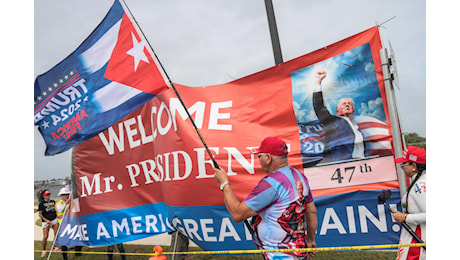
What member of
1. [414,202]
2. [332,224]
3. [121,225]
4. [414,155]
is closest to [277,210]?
[414,202]

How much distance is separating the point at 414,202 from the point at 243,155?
198 centimetres

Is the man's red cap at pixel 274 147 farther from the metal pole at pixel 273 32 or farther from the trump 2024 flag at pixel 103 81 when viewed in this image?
the metal pole at pixel 273 32

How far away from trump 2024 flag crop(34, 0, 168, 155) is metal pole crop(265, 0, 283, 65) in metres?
1.72

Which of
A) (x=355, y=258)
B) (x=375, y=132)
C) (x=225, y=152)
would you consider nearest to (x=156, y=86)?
(x=225, y=152)

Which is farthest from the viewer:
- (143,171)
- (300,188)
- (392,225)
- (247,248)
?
(143,171)

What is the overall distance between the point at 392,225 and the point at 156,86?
317cm

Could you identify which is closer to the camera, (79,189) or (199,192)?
(199,192)

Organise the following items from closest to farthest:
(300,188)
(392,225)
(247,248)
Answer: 1. (300,188)
2. (392,225)
3. (247,248)

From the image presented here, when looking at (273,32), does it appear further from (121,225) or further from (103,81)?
(121,225)

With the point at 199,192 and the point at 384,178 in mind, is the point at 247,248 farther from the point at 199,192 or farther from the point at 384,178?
the point at 384,178

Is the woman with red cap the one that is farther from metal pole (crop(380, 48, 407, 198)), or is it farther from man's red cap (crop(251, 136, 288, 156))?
man's red cap (crop(251, 136, 288, 156))

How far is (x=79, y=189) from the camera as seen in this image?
5.14m

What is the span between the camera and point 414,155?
2.72 m

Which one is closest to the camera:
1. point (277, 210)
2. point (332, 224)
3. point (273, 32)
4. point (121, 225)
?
point (277, 210)
